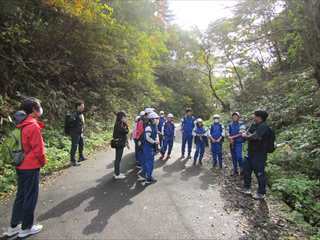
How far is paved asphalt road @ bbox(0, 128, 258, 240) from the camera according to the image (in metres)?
4.27

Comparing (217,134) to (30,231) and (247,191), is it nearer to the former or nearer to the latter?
(247,191)

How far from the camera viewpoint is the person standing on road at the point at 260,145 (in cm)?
553

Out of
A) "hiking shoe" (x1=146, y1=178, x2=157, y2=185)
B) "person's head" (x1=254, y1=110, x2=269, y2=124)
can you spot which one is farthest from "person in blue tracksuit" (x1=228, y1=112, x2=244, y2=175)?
"hiking shoe" (x1=146, y1=178, x2=157, y2=185)

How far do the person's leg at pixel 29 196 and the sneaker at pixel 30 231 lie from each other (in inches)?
2.5

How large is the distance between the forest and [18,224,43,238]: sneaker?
212cm

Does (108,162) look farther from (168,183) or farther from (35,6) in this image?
(35,6)

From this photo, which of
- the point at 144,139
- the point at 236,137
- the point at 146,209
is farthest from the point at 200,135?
the point at 146,209

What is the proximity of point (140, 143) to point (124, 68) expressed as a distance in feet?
32.8

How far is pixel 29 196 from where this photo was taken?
398 cm

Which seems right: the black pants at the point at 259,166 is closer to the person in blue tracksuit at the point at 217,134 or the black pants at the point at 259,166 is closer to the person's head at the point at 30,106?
the person in blue tracksuit at the point at 217,134

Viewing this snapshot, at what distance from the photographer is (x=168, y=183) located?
6.74 m

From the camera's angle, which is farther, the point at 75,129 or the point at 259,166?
the point at 75,129

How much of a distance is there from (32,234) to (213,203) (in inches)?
152

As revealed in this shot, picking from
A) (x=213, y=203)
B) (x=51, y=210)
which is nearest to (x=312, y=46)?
(x=213, y=203)
